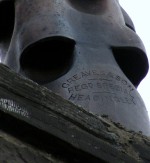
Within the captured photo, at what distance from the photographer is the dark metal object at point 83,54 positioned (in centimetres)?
183

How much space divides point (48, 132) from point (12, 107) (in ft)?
0.24

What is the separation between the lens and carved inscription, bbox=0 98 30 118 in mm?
1176

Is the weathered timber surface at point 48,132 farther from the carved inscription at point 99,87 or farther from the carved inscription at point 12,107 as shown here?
the carved inscription at point 99,87

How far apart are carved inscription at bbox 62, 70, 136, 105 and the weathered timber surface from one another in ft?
1.59

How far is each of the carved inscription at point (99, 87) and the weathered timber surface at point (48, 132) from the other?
484 millimetres

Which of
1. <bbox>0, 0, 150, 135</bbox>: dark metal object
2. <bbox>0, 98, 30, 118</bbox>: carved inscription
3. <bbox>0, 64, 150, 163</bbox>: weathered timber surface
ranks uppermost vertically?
<bbox>0, 98, 30, 118</bbox>: carved inscription

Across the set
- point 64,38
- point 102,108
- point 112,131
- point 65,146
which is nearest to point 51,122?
point 65,146

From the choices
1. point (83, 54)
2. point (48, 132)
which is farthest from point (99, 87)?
point (48, 132)

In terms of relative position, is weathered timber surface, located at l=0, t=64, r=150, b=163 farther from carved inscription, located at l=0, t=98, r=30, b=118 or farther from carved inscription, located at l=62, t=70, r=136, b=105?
carved inscription, located at l=62, t=70, r=136, b=105

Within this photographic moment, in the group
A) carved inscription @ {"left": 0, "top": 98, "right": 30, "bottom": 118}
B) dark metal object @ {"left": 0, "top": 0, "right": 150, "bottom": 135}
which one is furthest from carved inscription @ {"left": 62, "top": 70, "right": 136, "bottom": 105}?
carved inscription @ {"left": 0, "top": 98, "right": 30, "bottom": 118}

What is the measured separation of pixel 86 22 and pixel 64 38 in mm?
157

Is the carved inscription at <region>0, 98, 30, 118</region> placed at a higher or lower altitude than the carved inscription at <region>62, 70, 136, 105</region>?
higher

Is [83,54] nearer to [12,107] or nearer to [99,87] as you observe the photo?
[99,87]

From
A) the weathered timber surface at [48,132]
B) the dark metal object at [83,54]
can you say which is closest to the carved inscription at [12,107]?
the weathered timber surface at [48,132]
